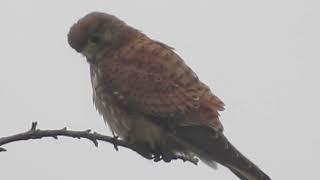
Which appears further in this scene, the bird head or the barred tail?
the bird head

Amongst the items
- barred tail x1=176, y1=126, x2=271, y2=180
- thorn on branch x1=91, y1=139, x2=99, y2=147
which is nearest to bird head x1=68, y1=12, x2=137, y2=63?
barred tail x1=176, y1=126, x2=271, y2=180

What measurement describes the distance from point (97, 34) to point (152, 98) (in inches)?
26.9

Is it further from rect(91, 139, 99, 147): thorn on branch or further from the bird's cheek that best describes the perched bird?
rect(91, 139, 99, 147): thorn on branch

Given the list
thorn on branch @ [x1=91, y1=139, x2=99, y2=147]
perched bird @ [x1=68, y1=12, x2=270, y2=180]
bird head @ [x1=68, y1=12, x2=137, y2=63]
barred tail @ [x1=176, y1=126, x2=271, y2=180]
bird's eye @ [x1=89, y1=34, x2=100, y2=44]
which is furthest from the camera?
bird's eye @ [x1=89, y1=34, x2=100, y2=44]

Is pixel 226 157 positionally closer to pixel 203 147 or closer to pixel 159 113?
pixel 203 147

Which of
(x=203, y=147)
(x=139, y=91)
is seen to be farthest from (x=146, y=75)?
(x=203, y=147)

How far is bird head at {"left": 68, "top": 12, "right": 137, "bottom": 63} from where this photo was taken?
13.5ft

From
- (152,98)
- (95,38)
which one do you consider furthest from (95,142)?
(95,38)

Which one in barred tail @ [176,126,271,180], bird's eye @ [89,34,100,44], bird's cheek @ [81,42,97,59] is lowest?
barred tail @ [176,126,271,180]

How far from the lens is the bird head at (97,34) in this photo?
162 inches

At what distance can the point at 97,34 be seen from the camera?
4.34 metres

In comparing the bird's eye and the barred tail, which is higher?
the bird's eye

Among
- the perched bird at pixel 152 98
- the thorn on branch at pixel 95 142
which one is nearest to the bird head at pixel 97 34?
the perched bird at pixel 152 98

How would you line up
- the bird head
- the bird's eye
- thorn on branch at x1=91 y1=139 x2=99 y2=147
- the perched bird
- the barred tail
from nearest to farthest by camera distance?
thorn on branch at x1=91 y1=139 x2=99 y2=147
the barred tail
the perched bird
the bird head
the bird's eye
